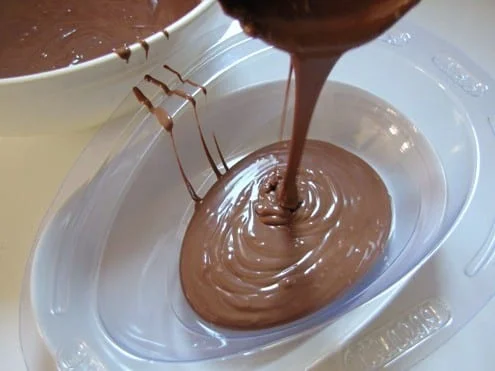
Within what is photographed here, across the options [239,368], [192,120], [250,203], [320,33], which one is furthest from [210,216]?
[320,33]

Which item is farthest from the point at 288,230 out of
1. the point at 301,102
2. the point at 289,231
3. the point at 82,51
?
the point at 82,51

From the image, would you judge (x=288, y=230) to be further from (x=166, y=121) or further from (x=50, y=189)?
(x=50, y=189)

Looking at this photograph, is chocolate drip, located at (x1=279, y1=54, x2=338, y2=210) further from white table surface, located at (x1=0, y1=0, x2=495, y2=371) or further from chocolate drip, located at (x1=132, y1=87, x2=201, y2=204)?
white table surface, located at (x1=0, y1=0, x2=495, y2=371)

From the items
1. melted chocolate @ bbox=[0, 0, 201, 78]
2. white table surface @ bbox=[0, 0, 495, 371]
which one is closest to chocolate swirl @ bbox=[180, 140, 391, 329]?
white table surface @ bbox=[0, 0, 495, 371]

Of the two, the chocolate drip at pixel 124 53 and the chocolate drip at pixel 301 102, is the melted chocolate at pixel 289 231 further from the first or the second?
the chocolate drip at pixel 124 53

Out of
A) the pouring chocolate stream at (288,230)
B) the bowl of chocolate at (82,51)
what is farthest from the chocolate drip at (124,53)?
the pouring chocolate stream at (288,230)

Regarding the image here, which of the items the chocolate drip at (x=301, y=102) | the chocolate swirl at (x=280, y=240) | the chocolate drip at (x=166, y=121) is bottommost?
the chocolate swirl at (x=280, y=240)
